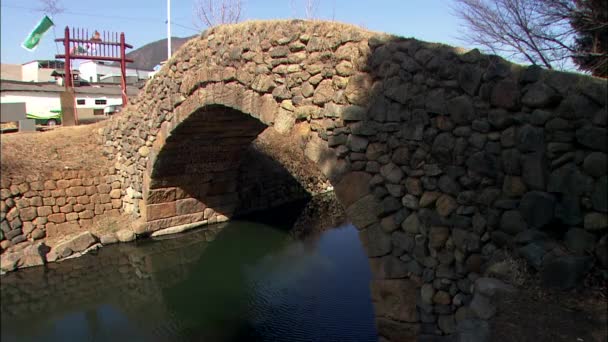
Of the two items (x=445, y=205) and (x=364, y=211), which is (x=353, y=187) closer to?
(x=364, y=211)

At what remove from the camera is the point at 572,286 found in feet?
9.45

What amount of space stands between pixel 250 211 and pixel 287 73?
5.95 meters

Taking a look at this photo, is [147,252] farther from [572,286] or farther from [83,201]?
[572,286]

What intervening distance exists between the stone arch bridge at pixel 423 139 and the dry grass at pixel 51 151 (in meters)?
3.62

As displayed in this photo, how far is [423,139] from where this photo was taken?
3.88 metres

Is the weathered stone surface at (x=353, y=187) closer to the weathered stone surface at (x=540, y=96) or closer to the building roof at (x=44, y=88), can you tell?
the weathered stone surface at (x=540, y=96)

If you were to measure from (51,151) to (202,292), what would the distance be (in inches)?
158

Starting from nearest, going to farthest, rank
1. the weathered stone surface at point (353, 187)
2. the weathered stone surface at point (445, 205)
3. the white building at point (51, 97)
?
the weathered stone surface at point (445, 205) → the weathered stone surface at point (353, 187) → the white building at point (51, 97)

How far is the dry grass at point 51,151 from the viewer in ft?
26.2

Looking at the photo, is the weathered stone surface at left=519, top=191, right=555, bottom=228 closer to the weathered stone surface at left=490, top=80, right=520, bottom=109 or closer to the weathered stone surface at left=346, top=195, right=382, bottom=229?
the weathered stone surface at left=490, top=80, right=520, bottom=109

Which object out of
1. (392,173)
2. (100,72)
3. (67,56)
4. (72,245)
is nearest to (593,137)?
(392,173)

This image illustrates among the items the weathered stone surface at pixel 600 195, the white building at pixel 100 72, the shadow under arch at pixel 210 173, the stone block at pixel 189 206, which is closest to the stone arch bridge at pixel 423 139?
the weathered stone surface at pixel 600 195

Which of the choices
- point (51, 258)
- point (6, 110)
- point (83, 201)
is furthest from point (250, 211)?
point (6, 110)

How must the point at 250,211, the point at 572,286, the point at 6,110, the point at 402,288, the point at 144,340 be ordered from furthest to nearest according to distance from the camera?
the point at 250,211 < the point at 6,110 < the point at 144,340 < the point at 402,288 < the point at 572,286
